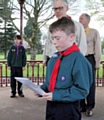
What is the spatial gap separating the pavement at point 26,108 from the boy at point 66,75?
6.63 ft

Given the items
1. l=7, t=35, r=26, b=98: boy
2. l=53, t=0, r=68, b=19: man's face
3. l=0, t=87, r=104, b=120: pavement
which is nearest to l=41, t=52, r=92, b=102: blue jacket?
l=53, t=0, r=68, b=19: man's face

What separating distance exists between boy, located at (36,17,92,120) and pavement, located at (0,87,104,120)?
2.02 meters

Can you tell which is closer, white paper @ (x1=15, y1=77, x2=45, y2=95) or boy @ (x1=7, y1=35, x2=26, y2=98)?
white paper @ (x1=15, y1=77, x2=45, y2=95)

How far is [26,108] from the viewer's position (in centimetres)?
415

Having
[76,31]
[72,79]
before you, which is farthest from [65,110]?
[76,31]

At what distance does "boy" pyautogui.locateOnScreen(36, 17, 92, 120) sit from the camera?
1432 millimetres

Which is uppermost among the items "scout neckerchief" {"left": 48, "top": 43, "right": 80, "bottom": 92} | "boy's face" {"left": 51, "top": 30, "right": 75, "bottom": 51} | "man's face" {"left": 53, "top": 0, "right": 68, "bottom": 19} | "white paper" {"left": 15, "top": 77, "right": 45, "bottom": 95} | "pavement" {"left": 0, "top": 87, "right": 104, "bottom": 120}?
"man's face" {"left": 53, "top": 0, "right": 68, "bottom": 19}

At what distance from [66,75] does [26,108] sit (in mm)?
2827

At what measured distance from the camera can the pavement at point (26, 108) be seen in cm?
361

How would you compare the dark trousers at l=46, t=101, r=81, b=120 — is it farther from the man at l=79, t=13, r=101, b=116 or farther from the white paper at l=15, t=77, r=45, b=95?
the man at l=79, t=13, r=101, b=116

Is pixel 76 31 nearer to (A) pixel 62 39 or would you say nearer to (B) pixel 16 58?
(A) pixel 62 39

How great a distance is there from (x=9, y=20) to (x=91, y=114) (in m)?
9.70

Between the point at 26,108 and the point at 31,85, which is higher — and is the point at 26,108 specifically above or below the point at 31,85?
below

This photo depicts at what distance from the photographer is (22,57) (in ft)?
16.6
